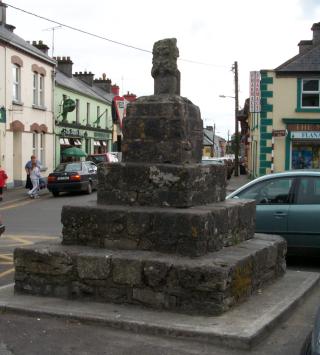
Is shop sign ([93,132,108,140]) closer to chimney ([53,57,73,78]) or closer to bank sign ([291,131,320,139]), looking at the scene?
chimney ([53,57,73,78])

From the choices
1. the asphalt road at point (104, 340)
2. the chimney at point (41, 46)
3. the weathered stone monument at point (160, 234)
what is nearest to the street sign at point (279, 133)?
the chimney at point (41, 46)


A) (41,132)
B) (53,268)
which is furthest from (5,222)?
(41,132)

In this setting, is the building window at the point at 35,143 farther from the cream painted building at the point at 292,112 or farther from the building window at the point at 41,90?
the cream painted building at the point at 292,112

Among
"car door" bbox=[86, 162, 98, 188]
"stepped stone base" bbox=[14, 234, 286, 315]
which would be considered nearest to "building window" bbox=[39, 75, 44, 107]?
"car door" bbox=[86, 162, 98, 188]

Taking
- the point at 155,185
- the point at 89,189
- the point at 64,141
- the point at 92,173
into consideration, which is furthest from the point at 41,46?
the point at 155,185

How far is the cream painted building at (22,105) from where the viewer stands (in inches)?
1072

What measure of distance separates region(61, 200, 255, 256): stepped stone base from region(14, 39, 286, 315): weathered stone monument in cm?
1

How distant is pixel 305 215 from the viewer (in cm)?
884

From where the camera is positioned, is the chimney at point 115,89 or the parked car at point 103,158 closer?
the parked car at point 103,158

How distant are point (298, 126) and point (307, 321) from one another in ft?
80.7

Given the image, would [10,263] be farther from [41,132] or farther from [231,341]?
[41,132]

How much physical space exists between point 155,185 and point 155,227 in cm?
54

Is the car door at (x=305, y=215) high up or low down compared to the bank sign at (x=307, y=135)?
down

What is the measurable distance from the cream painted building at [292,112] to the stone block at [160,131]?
75.2 feet
